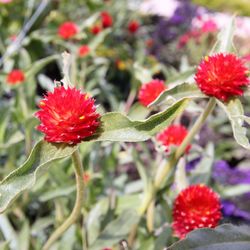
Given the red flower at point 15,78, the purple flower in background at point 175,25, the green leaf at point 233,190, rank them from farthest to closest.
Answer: the purple flower in background at point 175,25 → the red flower at point 15,78 → the green leaf at point 233,190

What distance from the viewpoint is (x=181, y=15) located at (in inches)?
153

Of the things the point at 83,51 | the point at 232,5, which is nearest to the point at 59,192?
the point at 83,51

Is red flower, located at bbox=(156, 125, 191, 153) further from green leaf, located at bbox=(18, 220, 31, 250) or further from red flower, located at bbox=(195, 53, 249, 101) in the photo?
green leaf, located at bbox=(18, 220, 31, 250)

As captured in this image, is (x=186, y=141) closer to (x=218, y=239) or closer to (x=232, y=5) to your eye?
(x=218, y=239)

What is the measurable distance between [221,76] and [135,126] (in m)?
0.22

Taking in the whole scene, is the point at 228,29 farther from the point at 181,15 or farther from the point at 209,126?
the point at 181,15

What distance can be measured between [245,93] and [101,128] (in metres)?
0.30

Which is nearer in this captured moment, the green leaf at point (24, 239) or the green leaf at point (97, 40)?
the green leaf at point (24, 239)

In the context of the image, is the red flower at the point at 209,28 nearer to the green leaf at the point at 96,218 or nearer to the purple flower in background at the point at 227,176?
the purple flower in background at the point at 227,176

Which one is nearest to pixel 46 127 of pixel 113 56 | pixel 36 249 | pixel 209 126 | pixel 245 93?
pixel 245 93

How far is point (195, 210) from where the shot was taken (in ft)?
3.45

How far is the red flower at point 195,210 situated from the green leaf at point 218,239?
19 centimetres

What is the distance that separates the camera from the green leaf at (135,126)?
80 cm

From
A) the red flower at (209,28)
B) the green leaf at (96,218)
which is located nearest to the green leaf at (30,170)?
the green leaf at (96,218)
